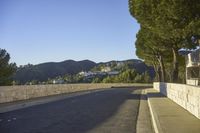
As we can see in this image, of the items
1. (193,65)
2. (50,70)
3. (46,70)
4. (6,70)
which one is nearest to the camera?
(193,65)

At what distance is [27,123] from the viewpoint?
1516 centimetres

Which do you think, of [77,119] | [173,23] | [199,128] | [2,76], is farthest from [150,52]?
[199,128]

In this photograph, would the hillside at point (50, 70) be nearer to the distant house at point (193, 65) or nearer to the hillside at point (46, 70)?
the hillside at point (46, 70)

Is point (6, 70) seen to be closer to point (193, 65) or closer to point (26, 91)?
point (193, 65)

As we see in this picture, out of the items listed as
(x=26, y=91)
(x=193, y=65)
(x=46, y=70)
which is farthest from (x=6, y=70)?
(x=46, y=70)

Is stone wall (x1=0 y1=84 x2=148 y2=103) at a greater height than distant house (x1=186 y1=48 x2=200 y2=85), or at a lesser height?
lesser

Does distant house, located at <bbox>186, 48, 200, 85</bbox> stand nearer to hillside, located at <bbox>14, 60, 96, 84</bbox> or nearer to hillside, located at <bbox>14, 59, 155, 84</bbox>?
hillside, located at <bbox>14, 60, 96, 84</bbox>

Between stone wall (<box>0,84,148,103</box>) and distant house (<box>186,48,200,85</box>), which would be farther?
distant house (<box>186,48,200,85</box>)

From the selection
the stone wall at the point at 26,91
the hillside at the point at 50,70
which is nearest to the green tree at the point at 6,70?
the stone wall at the point at 26,91

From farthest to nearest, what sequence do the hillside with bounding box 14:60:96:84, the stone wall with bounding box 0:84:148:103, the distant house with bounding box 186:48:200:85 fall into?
the hillside with bounding box 14:60:96:84
the distant house with bounding box 186:48:200:85
the stone wall with bounding box 0:84:148:103

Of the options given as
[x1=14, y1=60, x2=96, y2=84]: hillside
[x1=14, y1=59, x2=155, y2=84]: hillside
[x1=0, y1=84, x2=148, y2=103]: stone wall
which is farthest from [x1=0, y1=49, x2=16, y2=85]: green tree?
[x1=14, y1=59, x2=155, y2=84]: hillside

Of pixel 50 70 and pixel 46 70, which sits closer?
pixel 46 70

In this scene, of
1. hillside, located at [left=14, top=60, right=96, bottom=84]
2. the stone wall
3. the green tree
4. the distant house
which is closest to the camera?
the stone wall

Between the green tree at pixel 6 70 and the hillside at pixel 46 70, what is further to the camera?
the hillside at pixel 46 70
